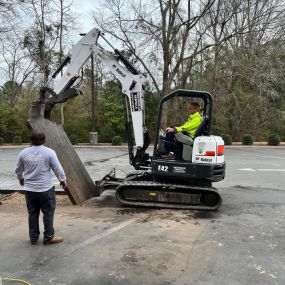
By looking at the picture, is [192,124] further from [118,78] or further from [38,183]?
[38,183]

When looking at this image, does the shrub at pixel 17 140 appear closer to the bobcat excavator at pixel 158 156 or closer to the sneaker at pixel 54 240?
the bobcat excavator at pixel 158 156

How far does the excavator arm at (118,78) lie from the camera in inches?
342

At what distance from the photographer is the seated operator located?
799cm

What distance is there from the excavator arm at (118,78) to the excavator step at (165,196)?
3.20ft

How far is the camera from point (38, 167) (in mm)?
5680

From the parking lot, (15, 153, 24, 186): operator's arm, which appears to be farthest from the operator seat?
(15, 153, 24, 186): operator's arm

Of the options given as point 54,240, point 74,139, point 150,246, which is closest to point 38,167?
point 54,240

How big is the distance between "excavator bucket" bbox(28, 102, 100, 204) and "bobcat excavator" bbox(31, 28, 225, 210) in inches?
7.4

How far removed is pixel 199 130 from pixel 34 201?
143 inches

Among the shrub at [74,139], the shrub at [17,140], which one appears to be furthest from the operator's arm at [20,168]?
the shrub at [17,140]

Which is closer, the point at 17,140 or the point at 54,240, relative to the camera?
the point at 54,240

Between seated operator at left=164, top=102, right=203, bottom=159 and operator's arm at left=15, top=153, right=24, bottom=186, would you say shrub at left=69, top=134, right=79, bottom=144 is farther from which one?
operator's arm at left=15, top=153, right=24, bottom=186

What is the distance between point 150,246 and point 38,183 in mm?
1772

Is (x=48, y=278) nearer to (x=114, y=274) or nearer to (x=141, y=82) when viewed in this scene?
(x=114, y=274)
